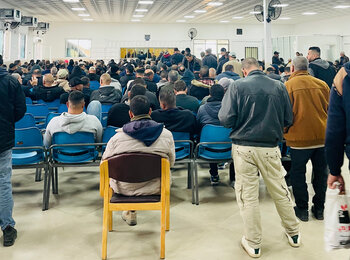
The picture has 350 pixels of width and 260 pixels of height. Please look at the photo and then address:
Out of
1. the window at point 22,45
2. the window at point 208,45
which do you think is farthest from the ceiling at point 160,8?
the window at point 208,45

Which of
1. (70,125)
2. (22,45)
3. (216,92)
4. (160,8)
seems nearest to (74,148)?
(70,125)

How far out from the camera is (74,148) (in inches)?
150

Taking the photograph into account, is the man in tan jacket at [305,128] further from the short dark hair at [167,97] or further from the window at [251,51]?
the window at [251,51]

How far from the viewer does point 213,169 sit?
4508 mm

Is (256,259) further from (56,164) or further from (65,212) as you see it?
(56,164)

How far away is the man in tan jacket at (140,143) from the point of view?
9.05 ft

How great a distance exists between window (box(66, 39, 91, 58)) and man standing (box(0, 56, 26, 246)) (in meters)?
19.8

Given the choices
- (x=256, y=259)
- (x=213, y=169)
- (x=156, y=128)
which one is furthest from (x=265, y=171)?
(x=213, y=169)

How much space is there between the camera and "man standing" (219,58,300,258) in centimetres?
278

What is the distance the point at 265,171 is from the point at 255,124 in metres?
0.39

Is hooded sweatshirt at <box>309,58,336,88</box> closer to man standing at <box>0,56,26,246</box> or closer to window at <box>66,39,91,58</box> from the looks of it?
man standing at <box>0,56,26,246</box>

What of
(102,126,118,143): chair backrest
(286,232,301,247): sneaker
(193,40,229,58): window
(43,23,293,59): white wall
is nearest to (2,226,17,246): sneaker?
(102,126,118,143): chair backrest

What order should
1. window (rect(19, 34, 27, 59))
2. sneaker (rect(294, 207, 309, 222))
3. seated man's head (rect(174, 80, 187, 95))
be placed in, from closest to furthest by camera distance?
1. sneaker (rect(294, 207, 309, 222))
2. seated man's head (rect(174, 80, 187, 95))
3. window (rect(19, 34, 27, 59))

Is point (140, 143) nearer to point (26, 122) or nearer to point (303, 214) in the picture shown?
point (303, 214)
